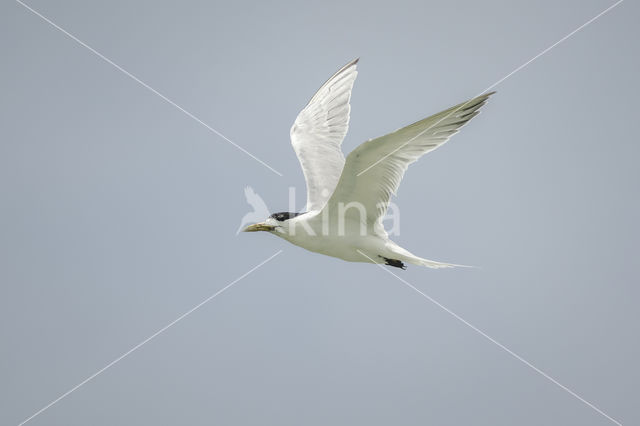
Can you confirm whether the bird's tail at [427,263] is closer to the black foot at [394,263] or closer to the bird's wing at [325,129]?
the black foot at [394,263]

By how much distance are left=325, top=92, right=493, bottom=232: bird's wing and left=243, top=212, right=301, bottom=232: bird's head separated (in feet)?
1.76

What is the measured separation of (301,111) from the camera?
26.1 feet

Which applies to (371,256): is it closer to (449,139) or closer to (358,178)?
(358,178)

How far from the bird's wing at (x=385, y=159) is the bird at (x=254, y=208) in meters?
1.29

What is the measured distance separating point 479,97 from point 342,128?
2.60 metres

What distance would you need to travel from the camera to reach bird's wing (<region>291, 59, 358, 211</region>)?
7238 millimetres

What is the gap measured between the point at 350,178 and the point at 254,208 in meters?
1.88

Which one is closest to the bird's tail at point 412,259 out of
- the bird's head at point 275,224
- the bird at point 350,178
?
the bird at point 350,178

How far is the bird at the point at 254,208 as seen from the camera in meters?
6.98

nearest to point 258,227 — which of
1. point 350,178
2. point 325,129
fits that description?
point 350,178

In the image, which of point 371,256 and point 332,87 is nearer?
point 371,256

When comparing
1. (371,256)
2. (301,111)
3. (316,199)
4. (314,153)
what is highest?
(301,111)

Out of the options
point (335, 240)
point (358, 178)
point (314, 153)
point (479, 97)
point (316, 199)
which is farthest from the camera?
point (314, 153)

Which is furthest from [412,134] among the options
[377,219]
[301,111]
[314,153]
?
[301,111]
